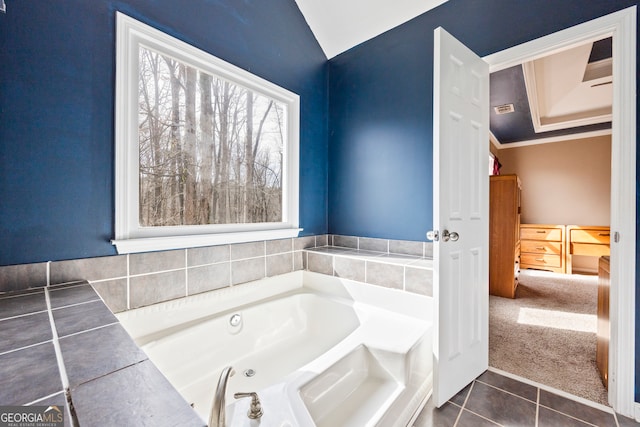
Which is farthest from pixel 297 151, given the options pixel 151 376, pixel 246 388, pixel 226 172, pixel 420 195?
pixel 151 376

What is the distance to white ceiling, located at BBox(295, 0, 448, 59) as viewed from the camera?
2.16 m

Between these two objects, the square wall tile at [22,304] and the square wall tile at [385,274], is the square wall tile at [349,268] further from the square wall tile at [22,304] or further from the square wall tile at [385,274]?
the square wall tile at [22,304]

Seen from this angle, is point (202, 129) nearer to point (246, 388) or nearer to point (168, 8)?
point (168, 8)

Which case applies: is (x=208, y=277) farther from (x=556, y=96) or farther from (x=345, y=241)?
(x=556, y=96)

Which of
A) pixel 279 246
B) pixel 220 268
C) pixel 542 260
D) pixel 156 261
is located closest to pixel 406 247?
pixel 279 246

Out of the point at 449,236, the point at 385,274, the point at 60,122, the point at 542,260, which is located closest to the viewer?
the point at 60,122

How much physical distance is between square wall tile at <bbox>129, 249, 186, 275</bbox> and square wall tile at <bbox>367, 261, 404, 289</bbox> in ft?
4.01

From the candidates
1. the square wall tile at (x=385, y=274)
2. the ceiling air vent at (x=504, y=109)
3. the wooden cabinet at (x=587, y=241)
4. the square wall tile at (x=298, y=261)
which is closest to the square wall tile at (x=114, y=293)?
the square wall tile at (x=298, y=261)

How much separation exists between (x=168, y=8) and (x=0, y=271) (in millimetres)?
1534

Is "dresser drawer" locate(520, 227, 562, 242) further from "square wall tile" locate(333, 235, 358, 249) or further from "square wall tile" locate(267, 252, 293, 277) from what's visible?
"square wall tile" locate(267, 252, 293, 277)

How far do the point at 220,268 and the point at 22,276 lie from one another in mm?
885

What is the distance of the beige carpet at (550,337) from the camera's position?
69.3 inches

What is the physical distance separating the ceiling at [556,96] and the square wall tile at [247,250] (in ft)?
9.61

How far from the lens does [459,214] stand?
161cm
